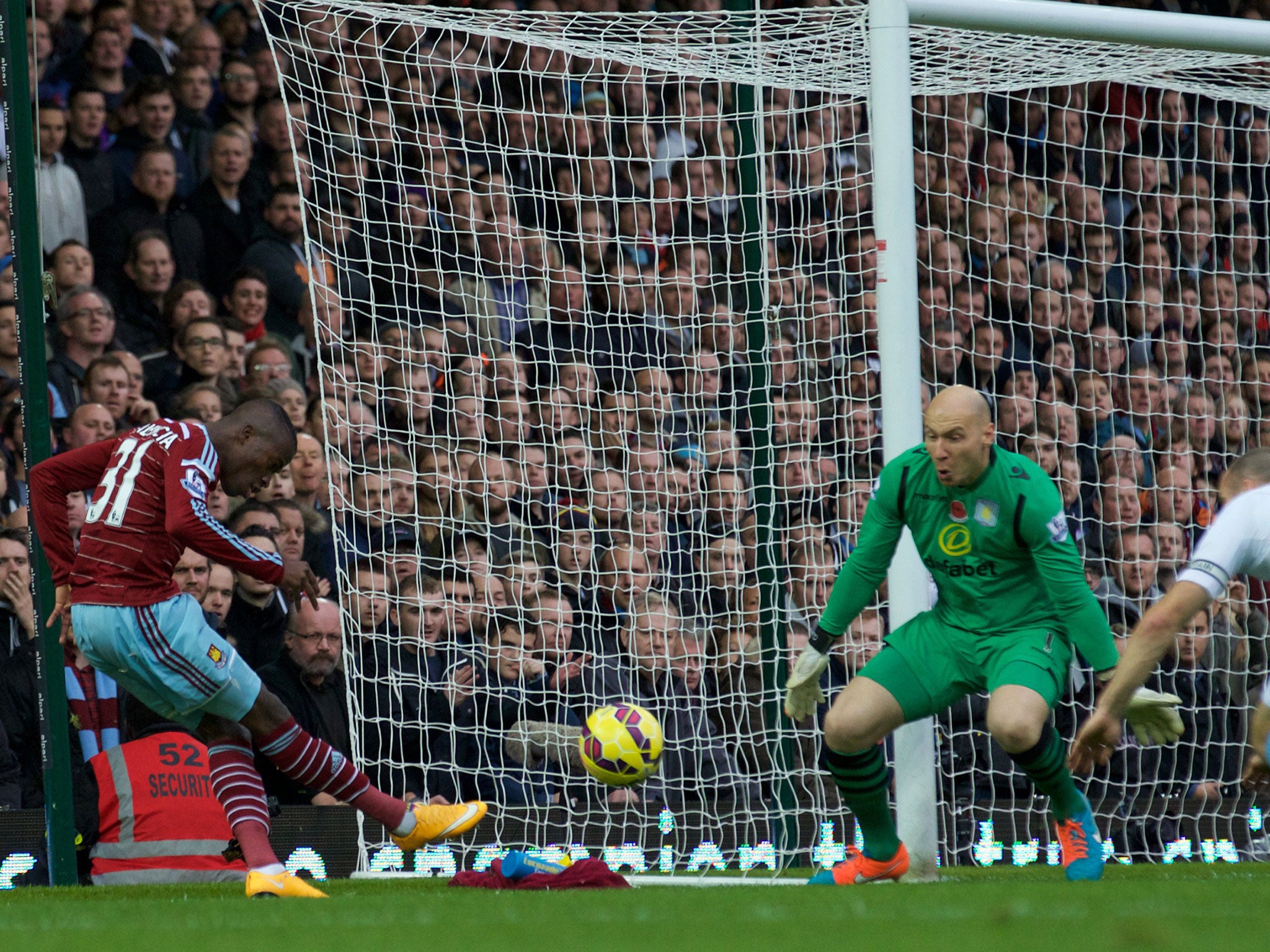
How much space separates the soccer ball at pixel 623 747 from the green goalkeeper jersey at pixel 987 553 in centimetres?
72

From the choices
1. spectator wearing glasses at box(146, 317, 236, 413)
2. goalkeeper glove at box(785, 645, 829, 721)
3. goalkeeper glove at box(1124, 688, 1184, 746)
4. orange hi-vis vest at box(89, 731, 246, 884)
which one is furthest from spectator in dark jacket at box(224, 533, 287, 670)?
goalkeeper glove at box(1124, 688, 1184, 746)

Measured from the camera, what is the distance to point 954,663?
5.23 m

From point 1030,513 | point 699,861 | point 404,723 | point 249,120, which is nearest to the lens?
point 1030,513

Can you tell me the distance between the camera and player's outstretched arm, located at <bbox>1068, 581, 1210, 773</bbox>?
3.68m

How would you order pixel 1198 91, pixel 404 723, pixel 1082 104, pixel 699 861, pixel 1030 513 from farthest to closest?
pixel 1082 104
pixel 1198 91
pixel 699 861
pixel 404 723
pixel 1030 513

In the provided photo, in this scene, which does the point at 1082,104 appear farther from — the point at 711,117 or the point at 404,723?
the point at 404,723

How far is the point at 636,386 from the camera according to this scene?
288 inches

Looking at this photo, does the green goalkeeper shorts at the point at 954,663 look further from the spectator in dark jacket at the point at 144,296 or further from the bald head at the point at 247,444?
the spectator in dark jacket at the point at 144,296

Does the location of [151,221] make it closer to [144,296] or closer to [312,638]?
[144,296]

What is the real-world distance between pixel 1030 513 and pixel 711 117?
270cm

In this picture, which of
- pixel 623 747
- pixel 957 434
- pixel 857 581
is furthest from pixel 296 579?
pixel 957 434

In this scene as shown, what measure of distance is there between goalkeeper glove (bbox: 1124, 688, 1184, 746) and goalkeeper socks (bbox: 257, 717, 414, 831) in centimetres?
243

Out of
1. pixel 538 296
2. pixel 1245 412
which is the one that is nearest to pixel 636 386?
pixel 538 296

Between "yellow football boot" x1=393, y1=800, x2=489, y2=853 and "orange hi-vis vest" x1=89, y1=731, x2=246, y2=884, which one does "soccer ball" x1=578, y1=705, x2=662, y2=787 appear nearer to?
"yellow football boot" x1=393, y1=800, x2=489, y2=853
